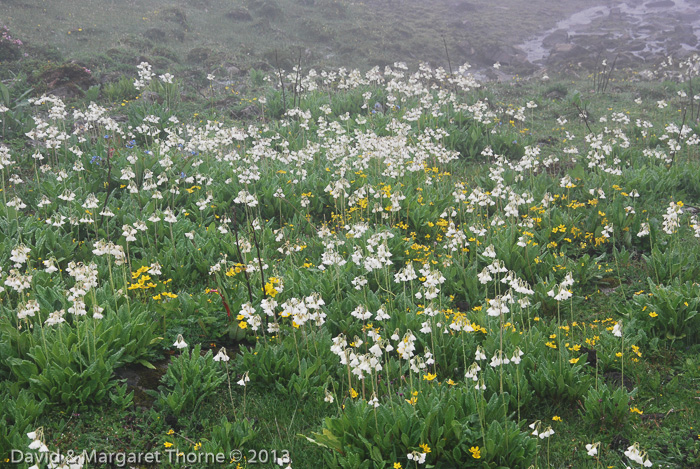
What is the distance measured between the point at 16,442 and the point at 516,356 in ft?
14.0

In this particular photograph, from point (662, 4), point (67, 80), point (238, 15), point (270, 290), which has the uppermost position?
point (662, 4)

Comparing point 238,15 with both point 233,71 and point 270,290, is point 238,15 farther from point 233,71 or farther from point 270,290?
point 270,290

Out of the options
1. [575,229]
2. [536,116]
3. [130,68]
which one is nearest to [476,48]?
[536,116]

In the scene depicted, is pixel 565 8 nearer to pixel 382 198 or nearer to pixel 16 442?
pixel 382 198

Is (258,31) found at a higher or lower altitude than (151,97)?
higher

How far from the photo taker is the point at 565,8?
1925 inches

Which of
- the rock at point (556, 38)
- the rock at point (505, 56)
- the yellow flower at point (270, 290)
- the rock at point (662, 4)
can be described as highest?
the rock at point (662, 4)

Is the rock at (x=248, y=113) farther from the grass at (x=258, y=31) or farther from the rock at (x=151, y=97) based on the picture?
the grass at (x=258, y=31)

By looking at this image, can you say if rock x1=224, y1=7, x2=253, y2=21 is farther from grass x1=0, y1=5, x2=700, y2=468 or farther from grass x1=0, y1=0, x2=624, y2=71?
grass x1=0, y1=5, x2=700, y2=468

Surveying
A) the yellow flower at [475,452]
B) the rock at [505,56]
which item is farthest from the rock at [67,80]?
the rock at [505,56]

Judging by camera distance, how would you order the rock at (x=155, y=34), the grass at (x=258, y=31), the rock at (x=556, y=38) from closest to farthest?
the grass at (x=258, y=31)
the rock at (x=155, y=34)
the rock at (x=556, y=38)

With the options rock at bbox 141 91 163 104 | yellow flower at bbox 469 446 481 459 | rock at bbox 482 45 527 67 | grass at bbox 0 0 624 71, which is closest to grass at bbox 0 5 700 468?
yellow flower at bbox 469 446 481 459

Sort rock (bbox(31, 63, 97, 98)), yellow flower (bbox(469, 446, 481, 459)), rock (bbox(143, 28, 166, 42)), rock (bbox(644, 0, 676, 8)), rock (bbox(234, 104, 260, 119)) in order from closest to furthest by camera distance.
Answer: yellow flower (bbox(469, 446, 481, 459)) < rock (bbox(31, 63, 97, 98)) < rock (bbox(234, 104, 260, 119)) < rock (bbox(143, 28, 166, 42)) < rock (bbox(644, 0, 676, 8))

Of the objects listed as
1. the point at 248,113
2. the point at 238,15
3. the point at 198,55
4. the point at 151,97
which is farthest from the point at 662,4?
the point at 151,97
